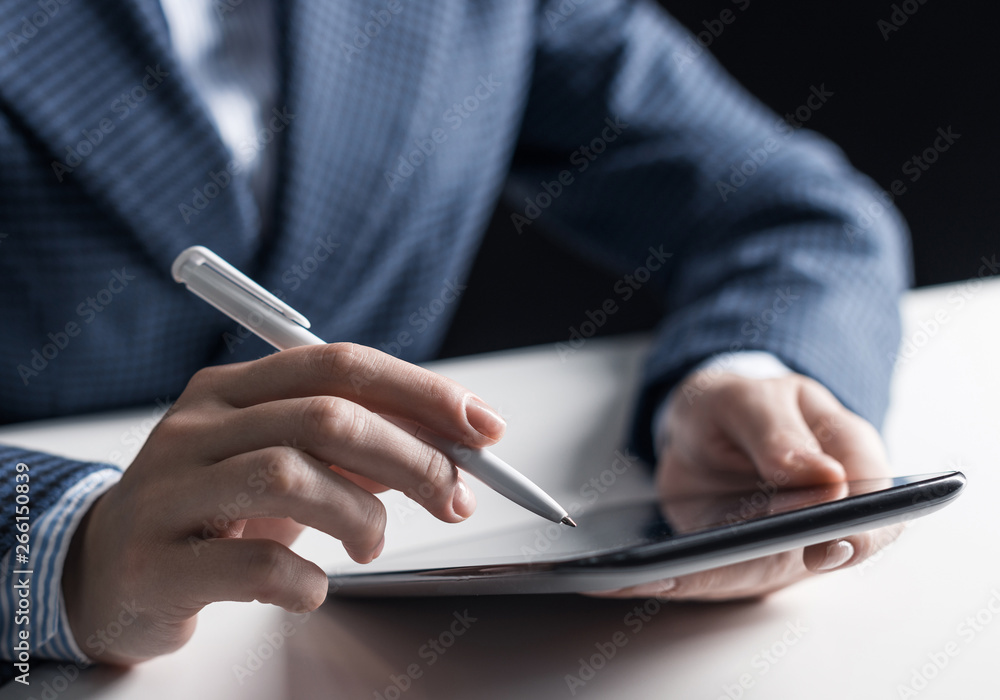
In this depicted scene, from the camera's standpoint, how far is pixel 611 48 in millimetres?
905

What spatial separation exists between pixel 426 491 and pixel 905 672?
24 cm

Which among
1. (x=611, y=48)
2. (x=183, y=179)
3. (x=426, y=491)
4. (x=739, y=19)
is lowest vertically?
(x=183, y=179)

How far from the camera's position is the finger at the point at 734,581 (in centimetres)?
37

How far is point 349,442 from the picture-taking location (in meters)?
0.31

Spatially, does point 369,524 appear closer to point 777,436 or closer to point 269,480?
point 269,480

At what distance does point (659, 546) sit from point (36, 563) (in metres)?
0.29

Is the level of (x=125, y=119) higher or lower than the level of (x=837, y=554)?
lower

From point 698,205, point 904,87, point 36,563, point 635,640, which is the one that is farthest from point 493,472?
point 904,87

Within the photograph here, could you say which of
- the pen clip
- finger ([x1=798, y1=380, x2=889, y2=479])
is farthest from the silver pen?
finger ([x1=798, y1=380, x2=889, y2=479])

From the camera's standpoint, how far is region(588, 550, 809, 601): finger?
368 millimetres

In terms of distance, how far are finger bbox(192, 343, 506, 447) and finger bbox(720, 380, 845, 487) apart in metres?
0.20

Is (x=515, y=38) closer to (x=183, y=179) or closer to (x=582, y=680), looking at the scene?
(x=183, y=179)

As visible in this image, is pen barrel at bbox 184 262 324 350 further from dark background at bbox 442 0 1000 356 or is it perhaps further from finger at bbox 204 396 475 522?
dark background at bbox 442 0 1000 356

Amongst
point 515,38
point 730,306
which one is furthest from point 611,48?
point 730,306
